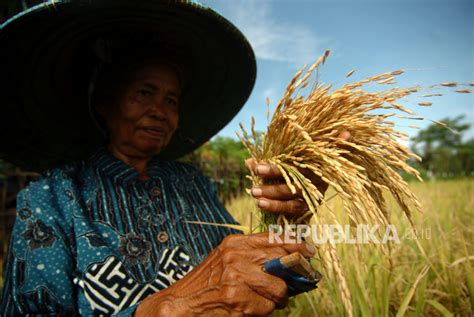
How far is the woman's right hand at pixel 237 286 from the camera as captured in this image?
953 millimetres

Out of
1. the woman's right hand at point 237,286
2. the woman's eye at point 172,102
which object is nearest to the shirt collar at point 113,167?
the woman's eye at point 172,102

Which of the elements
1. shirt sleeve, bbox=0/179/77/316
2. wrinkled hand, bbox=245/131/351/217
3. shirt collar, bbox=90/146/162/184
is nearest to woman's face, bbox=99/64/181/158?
shirt collar, bbox=90/146/162/184

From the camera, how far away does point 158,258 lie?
1.47 metres

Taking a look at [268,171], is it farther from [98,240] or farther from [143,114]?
[143,114]

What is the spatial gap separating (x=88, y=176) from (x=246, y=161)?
2.98 ft

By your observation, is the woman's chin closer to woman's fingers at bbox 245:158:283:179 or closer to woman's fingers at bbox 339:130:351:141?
woman's fingers at bbox 245:158:283:179

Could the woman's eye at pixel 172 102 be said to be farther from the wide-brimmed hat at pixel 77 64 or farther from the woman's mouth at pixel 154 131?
the wide-brimmed hat at pixel 77 64

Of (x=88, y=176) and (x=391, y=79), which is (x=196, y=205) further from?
(x=391, y=79)

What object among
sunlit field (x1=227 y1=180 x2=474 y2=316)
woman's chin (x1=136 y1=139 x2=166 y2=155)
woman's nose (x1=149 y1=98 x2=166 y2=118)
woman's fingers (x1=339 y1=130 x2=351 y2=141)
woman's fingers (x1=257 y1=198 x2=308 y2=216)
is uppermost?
woman's nose (x1=149 y1=98 x2=166 y2=118)

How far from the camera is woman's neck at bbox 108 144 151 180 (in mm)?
1837

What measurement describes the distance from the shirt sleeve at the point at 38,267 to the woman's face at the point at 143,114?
58 centimetres

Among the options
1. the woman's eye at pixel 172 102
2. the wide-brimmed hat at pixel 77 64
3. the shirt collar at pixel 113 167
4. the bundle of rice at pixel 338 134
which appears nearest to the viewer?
the bundle of rice at pixel 338 134

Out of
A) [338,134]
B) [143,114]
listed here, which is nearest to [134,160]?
[143,114]

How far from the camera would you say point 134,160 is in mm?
1865
